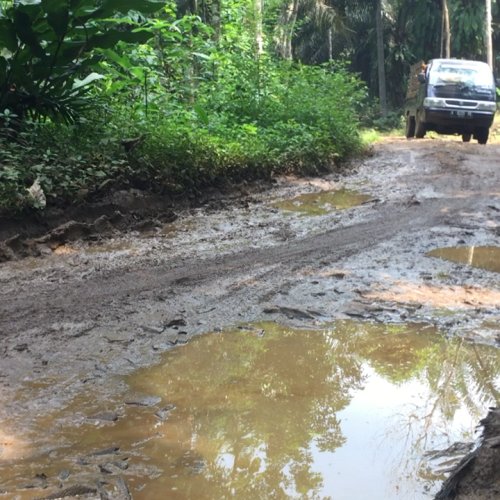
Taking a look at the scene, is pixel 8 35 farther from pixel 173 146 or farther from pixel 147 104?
pixel 147 104

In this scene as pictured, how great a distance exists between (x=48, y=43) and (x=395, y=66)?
1114 inches

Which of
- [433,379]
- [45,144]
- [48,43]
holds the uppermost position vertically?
[48,43]

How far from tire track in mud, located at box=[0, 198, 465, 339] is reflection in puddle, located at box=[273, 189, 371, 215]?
2.65 feet

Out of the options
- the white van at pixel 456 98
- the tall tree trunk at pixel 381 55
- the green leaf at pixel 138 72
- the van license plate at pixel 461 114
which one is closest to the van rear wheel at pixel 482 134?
the white van at pixel 456 98

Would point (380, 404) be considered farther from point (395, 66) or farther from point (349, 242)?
point (395, 66)

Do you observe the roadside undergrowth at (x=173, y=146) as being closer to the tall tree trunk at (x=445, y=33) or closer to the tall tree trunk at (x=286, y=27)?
the tall tree trunk at (x=286, y=27)

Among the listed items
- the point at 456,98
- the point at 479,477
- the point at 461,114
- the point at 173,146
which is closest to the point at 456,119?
the point at 461,114

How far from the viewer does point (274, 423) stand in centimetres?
307

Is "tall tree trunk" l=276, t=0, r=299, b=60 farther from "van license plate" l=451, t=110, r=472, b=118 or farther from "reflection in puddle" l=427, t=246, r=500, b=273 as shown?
"reflection in puddle" l=427, t=246, r=500, b=273

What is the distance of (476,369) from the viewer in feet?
12.1

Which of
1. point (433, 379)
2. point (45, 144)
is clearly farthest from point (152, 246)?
point (433, 379)

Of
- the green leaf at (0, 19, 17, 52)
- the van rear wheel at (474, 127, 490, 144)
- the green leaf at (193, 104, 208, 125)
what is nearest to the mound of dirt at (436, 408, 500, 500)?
the green leaf at (0, 19, 17, 52)

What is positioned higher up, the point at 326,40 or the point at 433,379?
the point at 326,40

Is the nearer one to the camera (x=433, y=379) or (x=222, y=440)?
(x=222, y=440)
